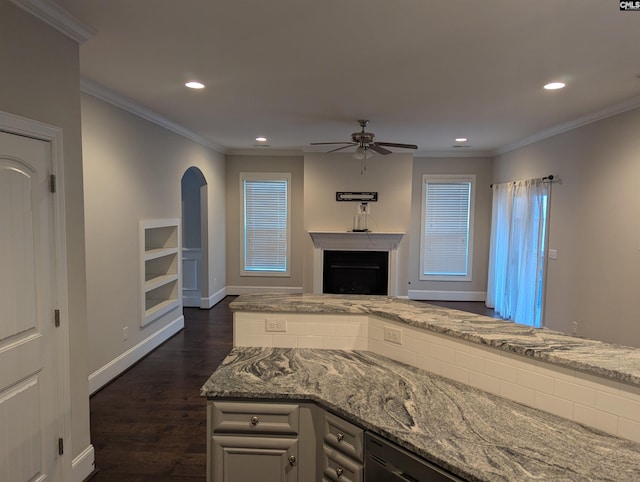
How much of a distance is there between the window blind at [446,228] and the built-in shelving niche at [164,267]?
4.28m

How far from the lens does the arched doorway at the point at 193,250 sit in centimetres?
629

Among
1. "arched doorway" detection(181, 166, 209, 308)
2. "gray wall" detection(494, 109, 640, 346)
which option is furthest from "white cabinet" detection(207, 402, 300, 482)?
"arched doorway" detection(181, 166, 209, 308)

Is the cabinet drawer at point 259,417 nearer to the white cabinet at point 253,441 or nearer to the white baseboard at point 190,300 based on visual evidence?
the white cabinet at point 253,441

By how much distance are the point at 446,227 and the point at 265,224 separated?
3343mm

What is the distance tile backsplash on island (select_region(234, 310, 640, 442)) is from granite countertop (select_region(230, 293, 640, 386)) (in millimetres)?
36

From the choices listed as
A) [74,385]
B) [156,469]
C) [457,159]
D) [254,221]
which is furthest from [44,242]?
[457,159]

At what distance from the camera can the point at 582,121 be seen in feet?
13.7

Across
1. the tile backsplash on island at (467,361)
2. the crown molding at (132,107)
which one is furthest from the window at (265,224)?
the tile backsplash on island at (467,361)

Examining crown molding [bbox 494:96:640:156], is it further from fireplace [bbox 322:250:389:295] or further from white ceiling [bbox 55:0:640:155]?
fireplace [bbox 322:250:389:295]

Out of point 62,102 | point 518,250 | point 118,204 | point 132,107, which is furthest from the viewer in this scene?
point 518,250

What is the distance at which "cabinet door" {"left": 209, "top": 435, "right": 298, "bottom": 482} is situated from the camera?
5.32 feet

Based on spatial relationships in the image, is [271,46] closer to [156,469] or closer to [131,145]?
[131,145]

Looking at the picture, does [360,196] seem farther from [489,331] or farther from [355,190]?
[489,331]

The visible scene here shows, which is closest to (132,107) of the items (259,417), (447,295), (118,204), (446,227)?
(118,204)
